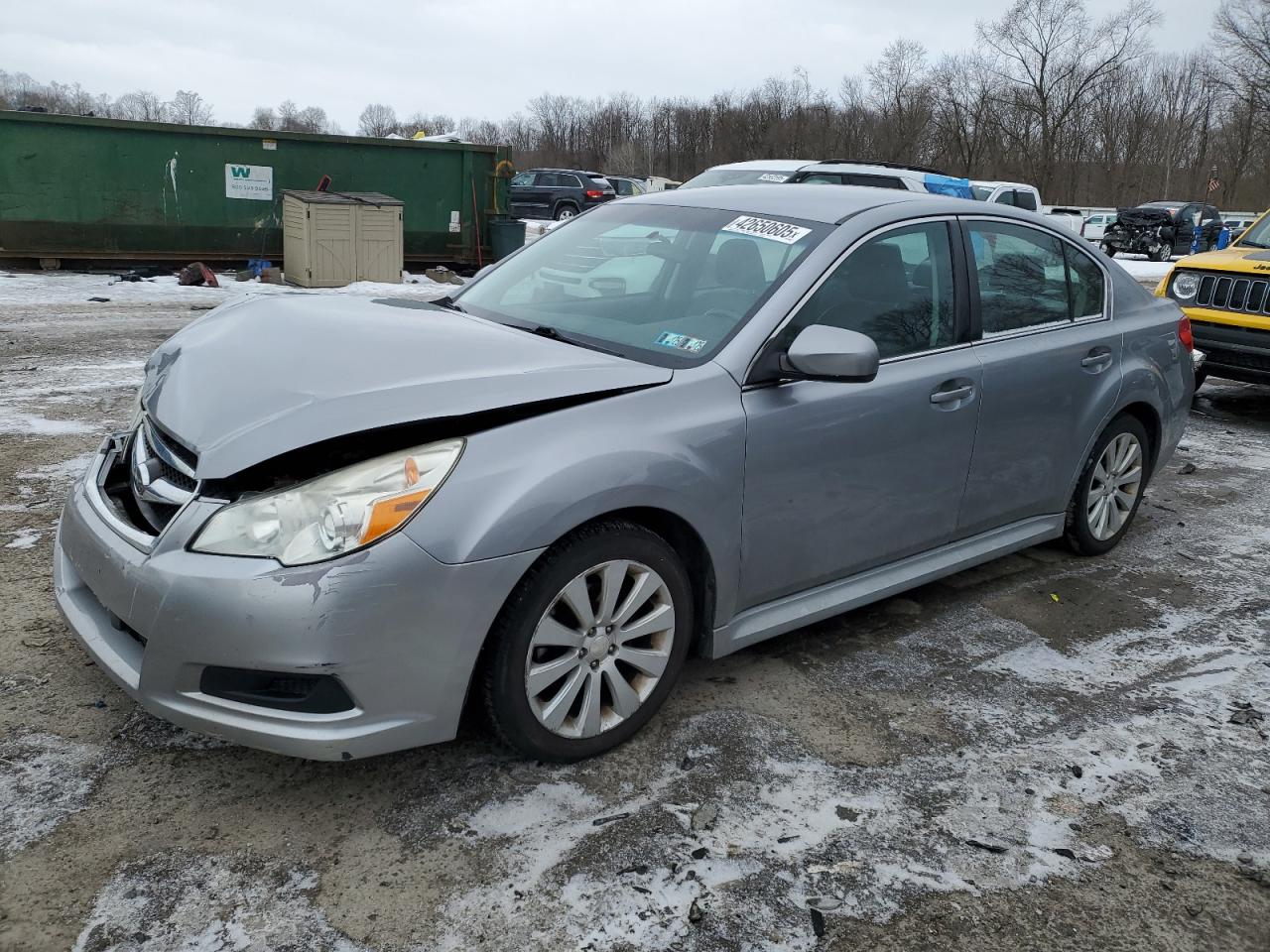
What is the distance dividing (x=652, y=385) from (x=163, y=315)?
9.87 meters

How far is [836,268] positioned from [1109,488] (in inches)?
87.5

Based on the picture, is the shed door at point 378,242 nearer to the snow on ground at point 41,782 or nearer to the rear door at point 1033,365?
the rear door at point 1033,365

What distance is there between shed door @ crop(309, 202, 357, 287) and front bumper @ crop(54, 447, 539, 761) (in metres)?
12.1

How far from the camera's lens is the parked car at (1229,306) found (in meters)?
8.00

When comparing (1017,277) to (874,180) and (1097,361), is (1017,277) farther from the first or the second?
(874,180)

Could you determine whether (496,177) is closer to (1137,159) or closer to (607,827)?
(607,827)

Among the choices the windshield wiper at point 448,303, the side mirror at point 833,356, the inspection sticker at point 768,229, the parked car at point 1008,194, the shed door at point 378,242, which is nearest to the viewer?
the side mirror at point 833,356

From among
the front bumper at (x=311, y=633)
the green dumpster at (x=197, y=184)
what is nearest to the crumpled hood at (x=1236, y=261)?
the front bumper at (x=311, y=633)

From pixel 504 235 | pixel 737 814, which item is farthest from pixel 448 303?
pixel 504 235

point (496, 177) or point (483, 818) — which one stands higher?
point (496, 177)

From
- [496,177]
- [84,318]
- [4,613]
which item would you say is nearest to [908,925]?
[4,613]

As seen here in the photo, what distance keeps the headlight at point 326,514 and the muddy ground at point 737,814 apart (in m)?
0.74

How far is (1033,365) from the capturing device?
13.5ft

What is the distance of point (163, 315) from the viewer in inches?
444
